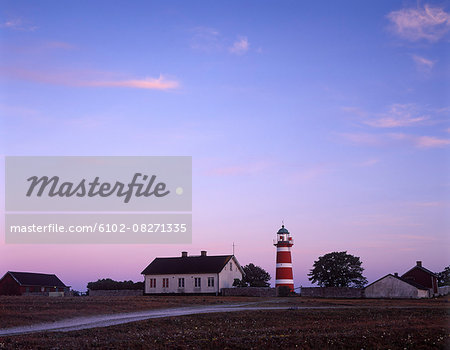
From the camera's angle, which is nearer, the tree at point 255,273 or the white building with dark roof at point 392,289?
the white building with dark roof at point 392,289

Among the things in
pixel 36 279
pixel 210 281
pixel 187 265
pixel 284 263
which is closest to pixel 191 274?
pixel 187 265

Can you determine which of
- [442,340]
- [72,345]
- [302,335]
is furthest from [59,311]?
[442,340]

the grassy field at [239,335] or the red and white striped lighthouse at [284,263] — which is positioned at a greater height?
the red and white striped lighthouse at [284,263]

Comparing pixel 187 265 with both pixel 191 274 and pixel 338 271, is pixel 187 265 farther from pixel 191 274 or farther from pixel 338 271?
pixel 338 271

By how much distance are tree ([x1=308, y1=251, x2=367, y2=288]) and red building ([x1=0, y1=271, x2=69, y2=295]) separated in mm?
38428

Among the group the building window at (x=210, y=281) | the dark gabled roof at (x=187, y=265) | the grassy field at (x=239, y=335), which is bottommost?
the grassy field at (x=239, y=335)

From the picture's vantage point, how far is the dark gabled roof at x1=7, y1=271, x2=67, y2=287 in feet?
281

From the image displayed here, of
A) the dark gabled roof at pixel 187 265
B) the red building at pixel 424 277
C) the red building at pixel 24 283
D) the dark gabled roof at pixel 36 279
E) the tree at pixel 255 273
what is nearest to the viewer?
the dark gabled roof at pixel 187 265

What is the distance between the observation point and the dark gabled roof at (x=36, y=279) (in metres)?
85.5

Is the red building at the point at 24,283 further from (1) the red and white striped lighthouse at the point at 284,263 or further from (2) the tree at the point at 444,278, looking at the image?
(2) the tree at the point at 444,278

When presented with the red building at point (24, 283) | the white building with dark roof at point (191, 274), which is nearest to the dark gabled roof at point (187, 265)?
the white building with dark roof at point (191, 274)

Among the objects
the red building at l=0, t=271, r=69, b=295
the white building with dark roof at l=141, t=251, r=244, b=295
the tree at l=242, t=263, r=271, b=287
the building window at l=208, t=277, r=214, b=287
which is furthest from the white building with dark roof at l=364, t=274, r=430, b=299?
the red building at l=0, t=271, r=69, b=295

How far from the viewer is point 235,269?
7781cm

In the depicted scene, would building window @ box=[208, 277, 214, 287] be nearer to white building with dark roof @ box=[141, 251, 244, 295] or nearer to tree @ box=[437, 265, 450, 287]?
white building with dark roof @ box=[141, 251, 244, 295]
